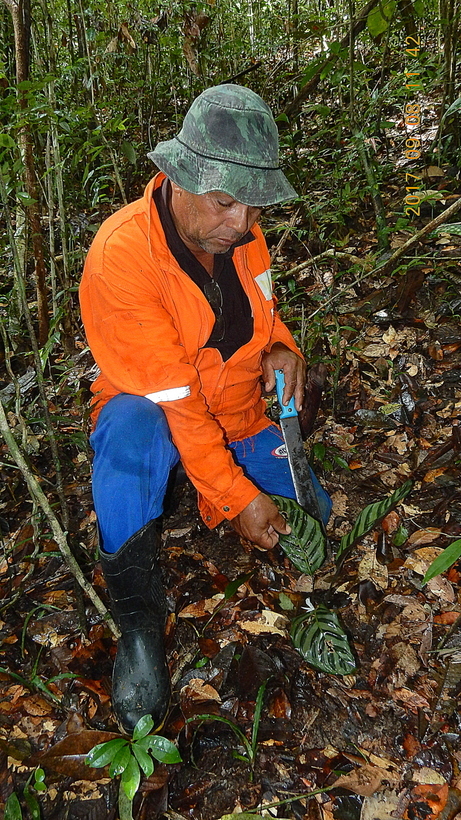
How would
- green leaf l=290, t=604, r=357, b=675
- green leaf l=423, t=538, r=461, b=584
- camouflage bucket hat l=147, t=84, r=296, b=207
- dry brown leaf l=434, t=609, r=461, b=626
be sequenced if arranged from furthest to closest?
dry brown leaf l=434, t=609, r=461, b=626 < green leaf l=290, t=604, r=357, b=675 < camouflage bucket hat l=147, t=84, r=296, b=207 < green leaf l=423, t=538, r=461, b=584

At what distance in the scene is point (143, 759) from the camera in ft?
5.48

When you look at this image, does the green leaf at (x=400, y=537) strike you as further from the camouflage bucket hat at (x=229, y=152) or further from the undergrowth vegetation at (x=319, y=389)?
the camouflage bucket hat at (x=229, y=152)

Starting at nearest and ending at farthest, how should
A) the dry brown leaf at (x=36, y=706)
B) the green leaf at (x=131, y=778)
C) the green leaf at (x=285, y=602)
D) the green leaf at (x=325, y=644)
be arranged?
the green leaf at (x=131, y=778) < the green leaf at (x=325, y=644) < the dry brown leaf at (x=36, y=706) < the green leaf at (x=285, y=602)

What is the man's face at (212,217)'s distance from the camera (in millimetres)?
1806

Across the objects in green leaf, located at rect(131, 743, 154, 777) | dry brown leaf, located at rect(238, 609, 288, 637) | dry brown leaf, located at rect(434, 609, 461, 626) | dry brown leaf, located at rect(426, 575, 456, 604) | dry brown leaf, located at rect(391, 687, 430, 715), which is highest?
green leaf, located at rect(131, 743, 154, 777)

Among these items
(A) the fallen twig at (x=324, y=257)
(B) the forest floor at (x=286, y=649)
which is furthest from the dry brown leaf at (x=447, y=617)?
(A) the fallen twig at (x=324, y=257)

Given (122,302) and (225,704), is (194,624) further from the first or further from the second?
(122,302)

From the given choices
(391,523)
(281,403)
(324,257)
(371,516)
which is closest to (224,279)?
(281,403)

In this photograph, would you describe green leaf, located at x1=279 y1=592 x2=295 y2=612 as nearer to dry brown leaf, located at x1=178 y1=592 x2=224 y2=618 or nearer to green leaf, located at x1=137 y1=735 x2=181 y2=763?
dry brown leaf, located at x1=178 y1=592 x2=224 y2=618

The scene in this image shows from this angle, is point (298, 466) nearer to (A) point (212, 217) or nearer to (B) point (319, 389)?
(B) point (319, 389)

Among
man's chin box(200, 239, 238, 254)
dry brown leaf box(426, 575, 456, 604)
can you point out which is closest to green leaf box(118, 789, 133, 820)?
dry brown leaf box(426, 575, 456, 604)

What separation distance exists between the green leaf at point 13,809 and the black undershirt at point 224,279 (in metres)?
1.59

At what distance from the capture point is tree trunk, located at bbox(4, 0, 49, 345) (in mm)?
2834

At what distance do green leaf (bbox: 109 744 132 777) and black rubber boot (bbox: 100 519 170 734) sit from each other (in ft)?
0.57
